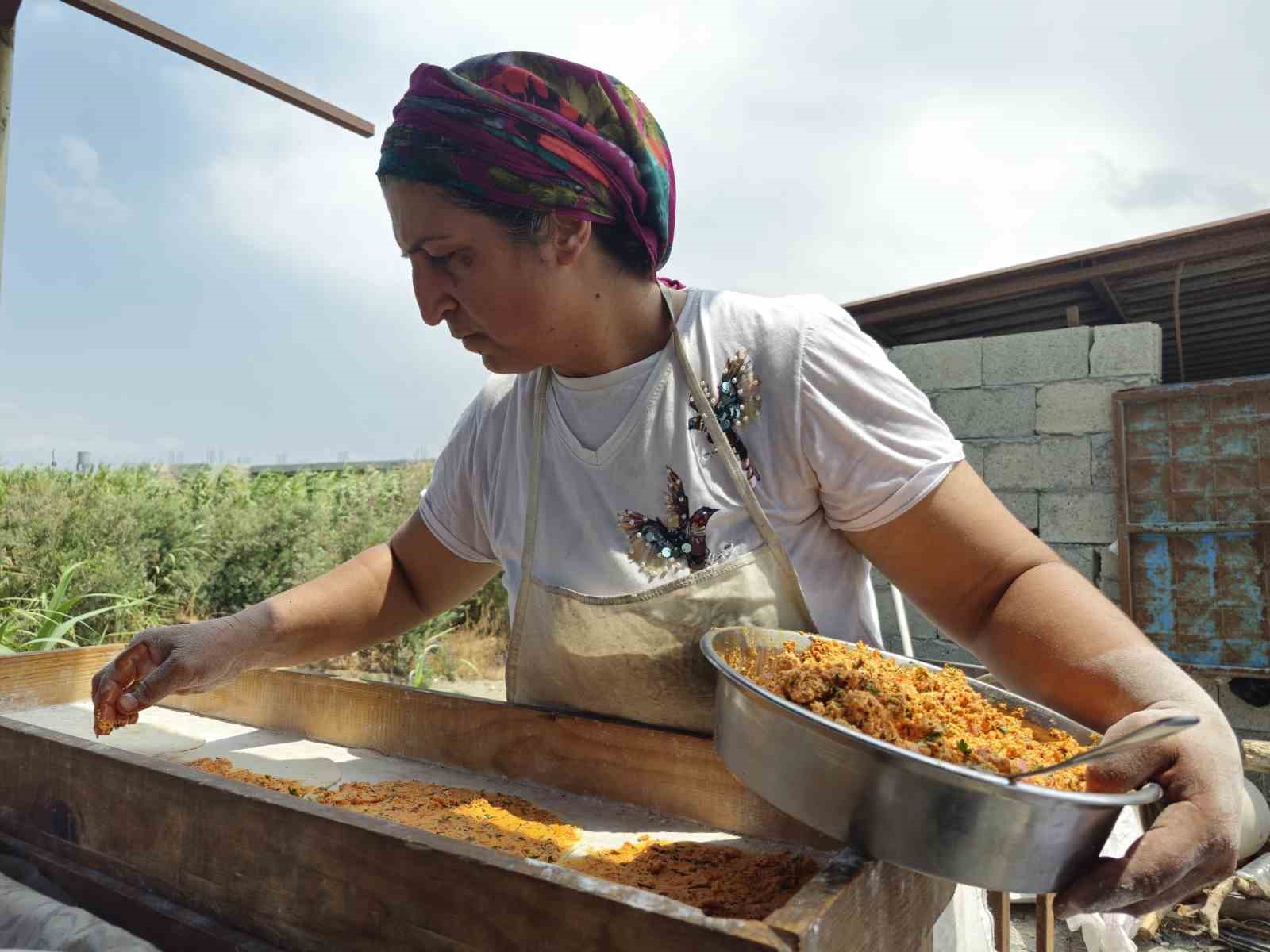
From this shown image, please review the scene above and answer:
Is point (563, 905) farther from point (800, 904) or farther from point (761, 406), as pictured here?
point (761, 406)

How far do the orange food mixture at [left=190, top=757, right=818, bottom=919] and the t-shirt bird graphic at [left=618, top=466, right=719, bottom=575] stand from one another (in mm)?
426

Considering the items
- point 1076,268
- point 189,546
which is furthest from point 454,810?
point 189,546

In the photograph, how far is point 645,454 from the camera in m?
1.54

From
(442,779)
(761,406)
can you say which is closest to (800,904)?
(761,406)

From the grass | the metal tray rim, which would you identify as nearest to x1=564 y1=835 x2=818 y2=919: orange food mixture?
the metal tray rim

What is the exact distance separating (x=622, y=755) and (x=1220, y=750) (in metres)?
0.85

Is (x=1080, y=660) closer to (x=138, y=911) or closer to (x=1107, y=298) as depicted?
(x=138, y=911)

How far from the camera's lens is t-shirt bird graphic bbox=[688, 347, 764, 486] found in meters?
1.46

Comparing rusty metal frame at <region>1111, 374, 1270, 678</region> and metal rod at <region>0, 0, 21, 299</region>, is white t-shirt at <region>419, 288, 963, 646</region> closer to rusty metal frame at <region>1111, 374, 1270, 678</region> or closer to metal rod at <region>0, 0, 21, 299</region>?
metal rod at <region>0, 0, 21, 299</region>

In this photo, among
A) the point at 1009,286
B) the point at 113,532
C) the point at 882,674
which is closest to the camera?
the point at 882,674

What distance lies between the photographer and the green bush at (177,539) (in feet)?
22.6

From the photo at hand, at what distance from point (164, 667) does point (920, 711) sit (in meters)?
1.30

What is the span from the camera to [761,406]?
4.77 feet

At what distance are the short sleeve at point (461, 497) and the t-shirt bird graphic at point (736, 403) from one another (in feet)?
1.92
